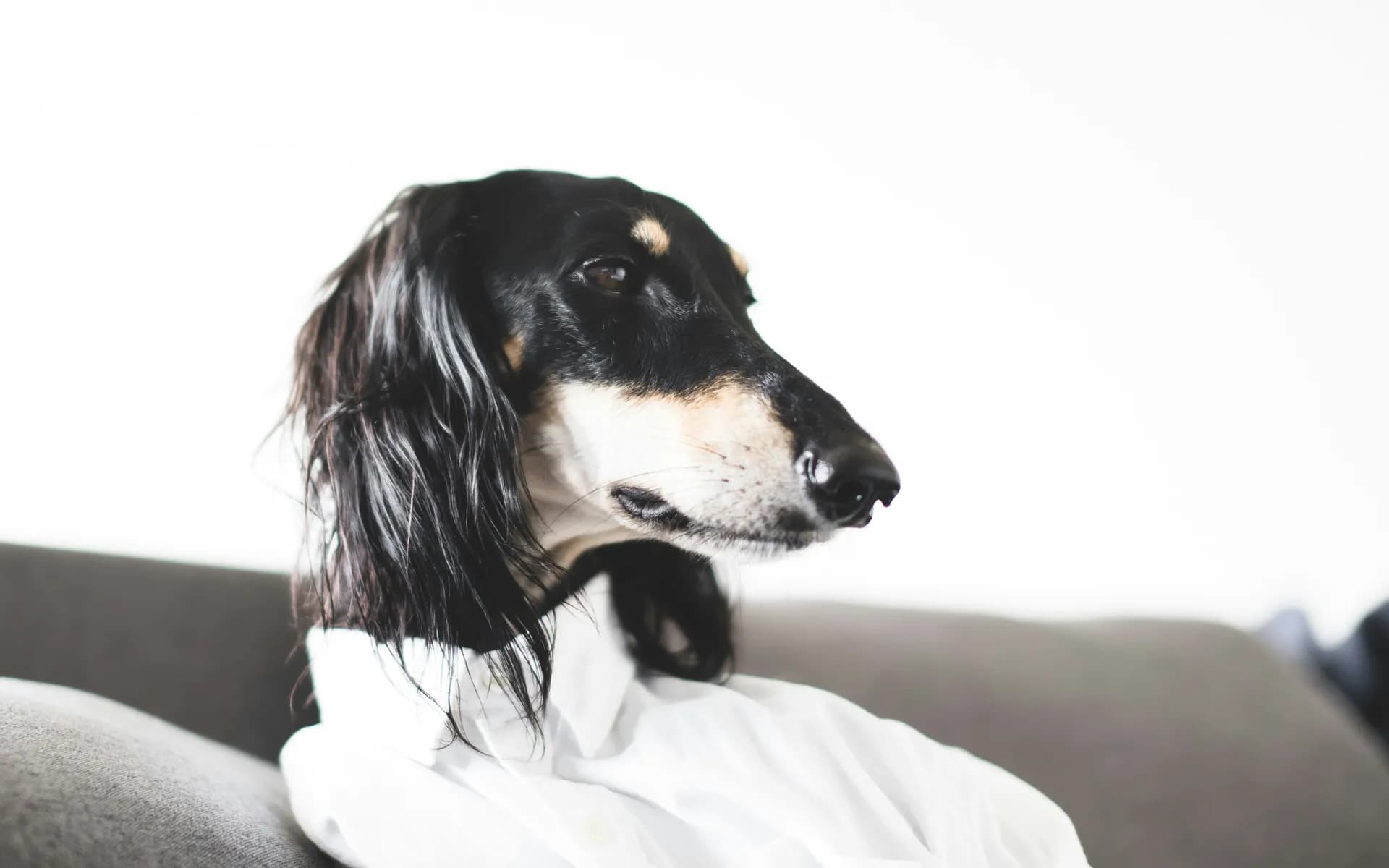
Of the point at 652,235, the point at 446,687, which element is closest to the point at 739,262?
the point at 652,235

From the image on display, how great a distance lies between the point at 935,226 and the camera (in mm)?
1953

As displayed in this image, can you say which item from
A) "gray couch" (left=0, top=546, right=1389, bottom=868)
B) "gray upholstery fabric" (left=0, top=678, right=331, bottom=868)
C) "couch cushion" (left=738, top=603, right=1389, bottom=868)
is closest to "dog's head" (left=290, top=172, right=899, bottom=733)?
"gray upholstery fabric" (left=0, top=678, right=331, bottom=868)

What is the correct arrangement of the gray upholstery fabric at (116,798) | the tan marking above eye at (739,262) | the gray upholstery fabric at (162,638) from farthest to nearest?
the gray upholstery fabric at (162,638)
the tan marking above eye at (739,262)
the gray upholstery fabric at (116,798)

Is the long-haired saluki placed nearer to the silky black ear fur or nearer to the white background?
the silky black ear fur

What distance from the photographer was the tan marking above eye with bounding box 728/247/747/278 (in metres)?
0.95

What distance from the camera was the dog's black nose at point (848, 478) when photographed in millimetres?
655

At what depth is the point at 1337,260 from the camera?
2105 millimetres

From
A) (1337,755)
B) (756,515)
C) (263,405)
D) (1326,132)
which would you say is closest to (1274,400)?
(1326,132)

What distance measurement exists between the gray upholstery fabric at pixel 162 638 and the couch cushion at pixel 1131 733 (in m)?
0.73

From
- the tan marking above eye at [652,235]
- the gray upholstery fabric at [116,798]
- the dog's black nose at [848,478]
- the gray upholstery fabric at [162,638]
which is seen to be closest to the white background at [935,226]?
the gray upholstery fabric at [162,638]

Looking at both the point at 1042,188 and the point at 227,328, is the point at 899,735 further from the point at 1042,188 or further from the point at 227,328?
the point at 1042,188

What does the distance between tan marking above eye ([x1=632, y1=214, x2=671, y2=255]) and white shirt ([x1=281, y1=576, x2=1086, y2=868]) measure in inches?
14.3

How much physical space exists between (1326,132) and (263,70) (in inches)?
96.8

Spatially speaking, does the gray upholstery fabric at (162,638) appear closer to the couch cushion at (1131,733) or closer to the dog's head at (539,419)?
the dog's head at (539,419)
